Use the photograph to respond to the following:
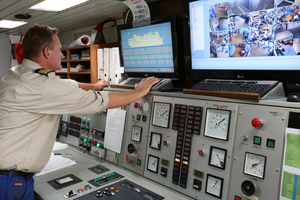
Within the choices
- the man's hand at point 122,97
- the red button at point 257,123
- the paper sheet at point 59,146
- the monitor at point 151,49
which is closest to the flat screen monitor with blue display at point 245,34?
the monitor at point 151,49

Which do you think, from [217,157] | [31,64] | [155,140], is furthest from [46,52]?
[217,157]

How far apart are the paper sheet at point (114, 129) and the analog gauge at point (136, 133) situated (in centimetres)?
13

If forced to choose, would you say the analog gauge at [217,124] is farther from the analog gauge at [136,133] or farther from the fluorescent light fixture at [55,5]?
the fluorescent light fixture at [55,5]

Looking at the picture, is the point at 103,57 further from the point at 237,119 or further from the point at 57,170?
the point at 237,119

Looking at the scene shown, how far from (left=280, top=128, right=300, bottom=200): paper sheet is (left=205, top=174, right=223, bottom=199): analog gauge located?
0.99 ft

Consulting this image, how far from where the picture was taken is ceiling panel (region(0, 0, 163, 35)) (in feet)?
7.52

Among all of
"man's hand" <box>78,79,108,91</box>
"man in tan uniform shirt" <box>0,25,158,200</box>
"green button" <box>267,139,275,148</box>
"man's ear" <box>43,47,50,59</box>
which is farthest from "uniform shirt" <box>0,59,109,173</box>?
"green button" <box>267,139,275,148</box>

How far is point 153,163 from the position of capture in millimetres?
1650

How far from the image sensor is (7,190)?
4.98 feet

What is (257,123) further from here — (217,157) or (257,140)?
(217,157)

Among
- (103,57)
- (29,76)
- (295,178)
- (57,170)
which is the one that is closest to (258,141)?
(295,178)

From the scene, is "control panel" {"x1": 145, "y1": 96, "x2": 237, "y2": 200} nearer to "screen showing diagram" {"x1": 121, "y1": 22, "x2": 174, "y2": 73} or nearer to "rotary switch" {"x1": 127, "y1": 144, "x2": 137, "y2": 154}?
"rotary switch" {"x1": 127, "y1": 144, "x2": 137, "y2": 154}

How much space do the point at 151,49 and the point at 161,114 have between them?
0.57 m

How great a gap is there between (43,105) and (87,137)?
35.4 inches
